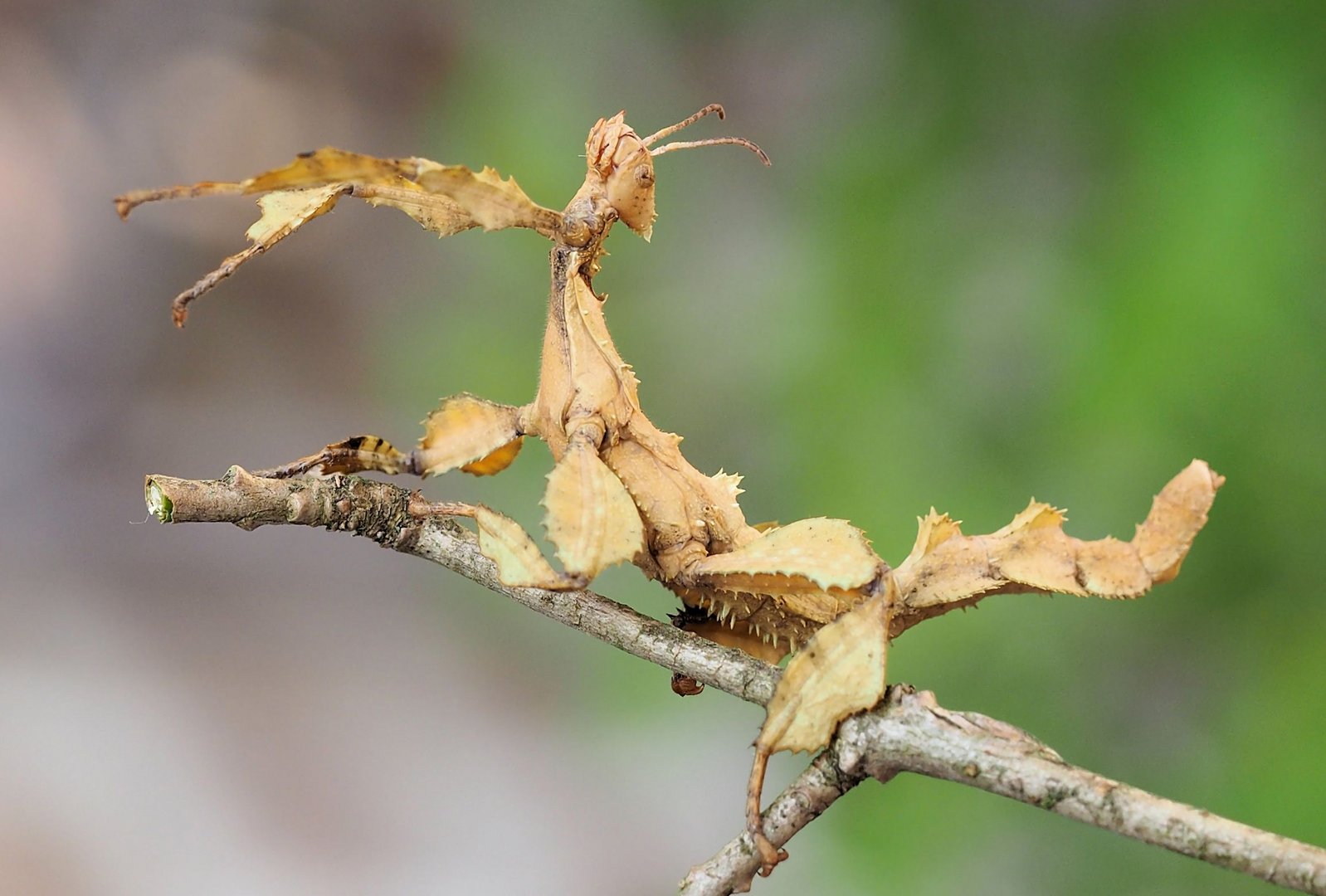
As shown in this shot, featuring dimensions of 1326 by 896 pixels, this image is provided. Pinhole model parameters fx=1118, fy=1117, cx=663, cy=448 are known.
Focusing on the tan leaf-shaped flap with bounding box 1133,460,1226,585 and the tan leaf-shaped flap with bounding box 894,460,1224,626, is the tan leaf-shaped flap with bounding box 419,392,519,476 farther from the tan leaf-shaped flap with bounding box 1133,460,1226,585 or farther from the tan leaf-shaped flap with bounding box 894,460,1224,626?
the tan leaf-shaped flap with bounding box 1133,460,1226,585

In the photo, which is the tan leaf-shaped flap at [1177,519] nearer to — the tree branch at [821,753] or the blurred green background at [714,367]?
the tree branch at [821,753]

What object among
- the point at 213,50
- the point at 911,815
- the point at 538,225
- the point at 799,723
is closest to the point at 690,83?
the point at 213,50

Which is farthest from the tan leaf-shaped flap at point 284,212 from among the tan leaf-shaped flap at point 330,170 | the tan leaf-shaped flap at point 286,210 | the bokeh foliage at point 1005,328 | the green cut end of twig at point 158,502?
the bokeh foliage at point 1005,328

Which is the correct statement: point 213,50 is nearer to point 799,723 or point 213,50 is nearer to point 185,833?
point 185,833

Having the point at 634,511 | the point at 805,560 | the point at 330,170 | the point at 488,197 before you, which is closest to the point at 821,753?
the point at 805,560

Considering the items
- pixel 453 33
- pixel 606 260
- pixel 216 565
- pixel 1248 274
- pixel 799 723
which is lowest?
pixel 799 723
